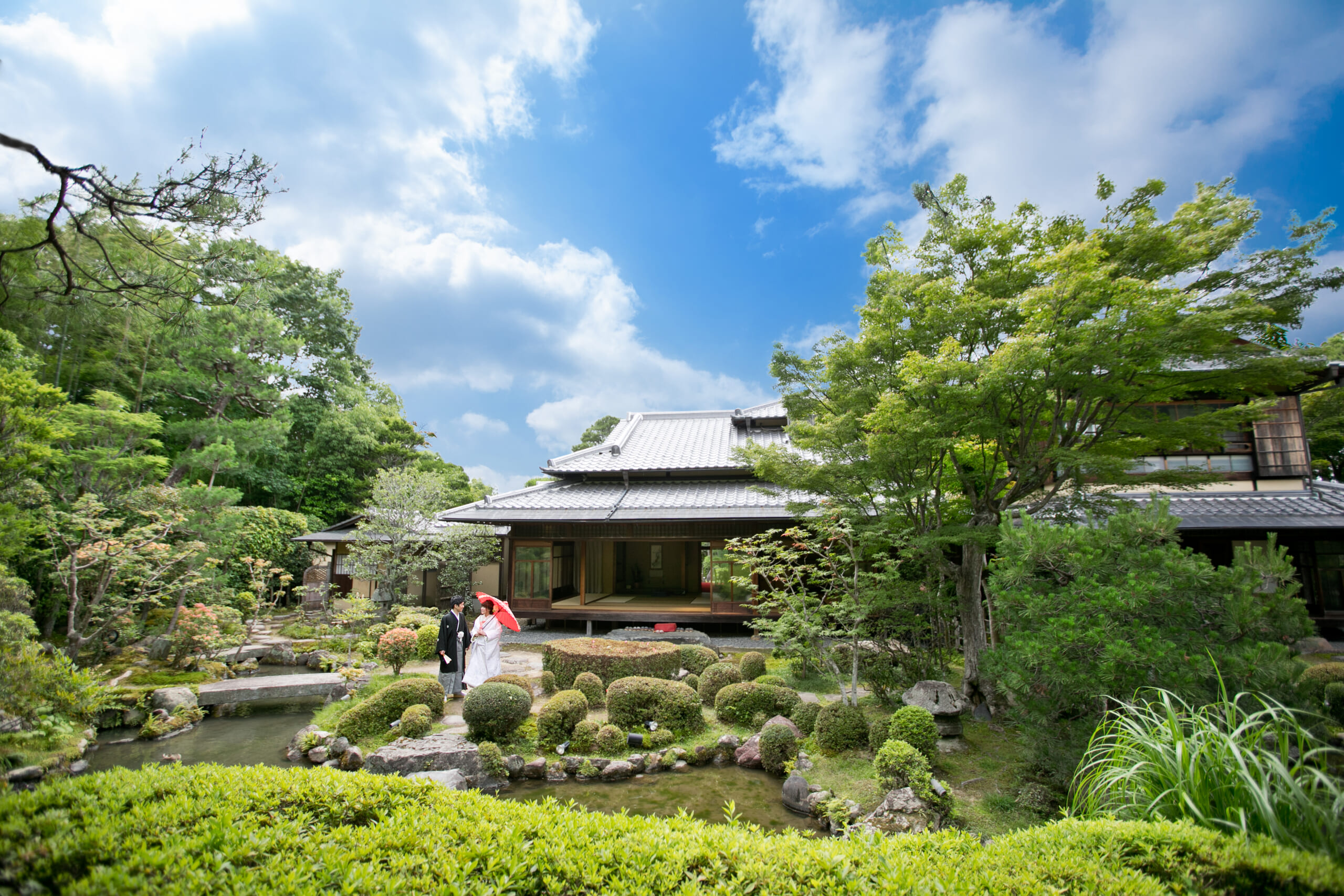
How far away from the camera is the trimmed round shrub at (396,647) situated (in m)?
9.27

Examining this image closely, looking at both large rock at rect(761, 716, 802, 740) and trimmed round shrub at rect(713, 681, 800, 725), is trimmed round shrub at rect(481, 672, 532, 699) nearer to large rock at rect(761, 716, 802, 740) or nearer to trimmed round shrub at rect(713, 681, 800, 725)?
trimmed round shrub at rect(713, 681, 800, 725)

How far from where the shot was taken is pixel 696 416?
1998 cm

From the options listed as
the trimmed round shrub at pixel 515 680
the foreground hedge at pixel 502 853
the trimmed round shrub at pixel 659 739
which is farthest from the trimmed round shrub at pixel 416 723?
the foreground hedge at pixel 502 853

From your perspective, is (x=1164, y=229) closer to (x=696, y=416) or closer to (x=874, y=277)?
(x=874, y=277)

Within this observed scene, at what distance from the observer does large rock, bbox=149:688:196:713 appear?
24.3 feet

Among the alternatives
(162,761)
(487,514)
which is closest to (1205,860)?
(162,761)

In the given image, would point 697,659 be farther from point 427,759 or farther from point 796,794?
point 427,759

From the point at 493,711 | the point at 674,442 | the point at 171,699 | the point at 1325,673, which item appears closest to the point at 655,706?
the point at 493,711

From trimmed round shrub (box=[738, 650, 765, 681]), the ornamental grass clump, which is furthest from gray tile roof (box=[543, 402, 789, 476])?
the ornamental grass clump

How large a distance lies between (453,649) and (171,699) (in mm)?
3547

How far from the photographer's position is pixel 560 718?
6504 millimetres

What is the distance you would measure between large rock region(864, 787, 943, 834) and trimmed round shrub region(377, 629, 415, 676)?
24.9 feet

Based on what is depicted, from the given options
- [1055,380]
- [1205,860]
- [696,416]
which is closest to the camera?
[1205,860]

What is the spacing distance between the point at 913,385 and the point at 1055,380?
1.32m
